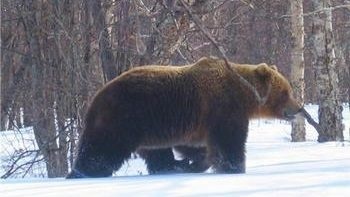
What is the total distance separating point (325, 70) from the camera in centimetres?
1249

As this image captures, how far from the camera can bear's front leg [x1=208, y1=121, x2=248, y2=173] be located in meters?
6.72

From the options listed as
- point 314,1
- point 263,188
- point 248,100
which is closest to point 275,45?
point 314,1

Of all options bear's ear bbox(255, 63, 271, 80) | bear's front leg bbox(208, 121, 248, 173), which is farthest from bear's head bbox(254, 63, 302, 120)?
bear's front leg bbox(208, 121, 248, 173)

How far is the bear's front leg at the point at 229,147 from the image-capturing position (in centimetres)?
672

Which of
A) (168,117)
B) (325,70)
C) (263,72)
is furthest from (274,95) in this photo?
(325,70)

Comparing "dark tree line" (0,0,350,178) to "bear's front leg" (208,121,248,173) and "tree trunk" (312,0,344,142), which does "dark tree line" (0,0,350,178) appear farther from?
"bear's front leg" (208,121,248,173)

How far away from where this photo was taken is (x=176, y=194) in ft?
14.4

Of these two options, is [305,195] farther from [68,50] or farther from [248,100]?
[68,50]

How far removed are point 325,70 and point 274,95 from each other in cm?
515

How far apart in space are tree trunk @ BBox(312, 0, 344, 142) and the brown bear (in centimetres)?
537

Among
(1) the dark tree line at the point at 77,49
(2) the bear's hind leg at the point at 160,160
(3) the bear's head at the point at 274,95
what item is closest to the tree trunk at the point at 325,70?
(1) the dark tree line at the point at 77,49

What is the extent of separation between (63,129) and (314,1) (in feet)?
17.3

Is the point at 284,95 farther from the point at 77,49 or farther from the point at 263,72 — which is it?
the point at 77,49

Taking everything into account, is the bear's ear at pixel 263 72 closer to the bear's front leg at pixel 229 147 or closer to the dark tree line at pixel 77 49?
the bear's front leg at pixel 229 147
